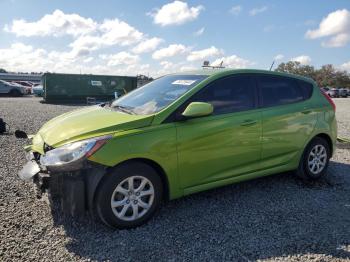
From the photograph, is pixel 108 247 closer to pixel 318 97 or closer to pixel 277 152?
pixel 277 152

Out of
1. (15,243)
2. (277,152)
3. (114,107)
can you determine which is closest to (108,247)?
(15,243)

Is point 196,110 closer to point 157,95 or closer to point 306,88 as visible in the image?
point 157,95

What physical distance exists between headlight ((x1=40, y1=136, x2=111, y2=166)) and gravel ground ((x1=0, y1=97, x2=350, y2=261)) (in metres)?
0.78

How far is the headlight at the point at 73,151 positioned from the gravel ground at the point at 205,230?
780 millimetres

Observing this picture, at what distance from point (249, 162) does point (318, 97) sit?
71.4 inches

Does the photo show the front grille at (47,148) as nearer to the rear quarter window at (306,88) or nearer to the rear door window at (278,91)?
the rear door window at (278,91)

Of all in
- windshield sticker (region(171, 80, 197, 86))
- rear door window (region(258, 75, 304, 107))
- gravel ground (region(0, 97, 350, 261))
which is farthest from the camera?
rear door window (region(258, 75, 304, 107))

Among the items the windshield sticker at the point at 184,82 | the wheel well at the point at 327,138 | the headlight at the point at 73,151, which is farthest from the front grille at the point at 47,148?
the wheel well at the point at 327,138

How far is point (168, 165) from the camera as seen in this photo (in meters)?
3.77

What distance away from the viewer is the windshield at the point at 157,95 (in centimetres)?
409

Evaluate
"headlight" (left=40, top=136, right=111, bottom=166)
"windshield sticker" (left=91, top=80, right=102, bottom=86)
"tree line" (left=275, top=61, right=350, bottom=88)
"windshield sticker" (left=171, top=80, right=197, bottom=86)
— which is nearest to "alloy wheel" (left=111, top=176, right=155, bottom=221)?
"headlight" (left=40, top=136, right=111, bottom=166)

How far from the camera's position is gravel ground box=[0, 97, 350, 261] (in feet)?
10.6

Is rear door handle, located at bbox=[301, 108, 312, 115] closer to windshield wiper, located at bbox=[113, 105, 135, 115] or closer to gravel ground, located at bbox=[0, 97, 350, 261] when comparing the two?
gravel ground, located at bbox=[0, 97, 350, 261]

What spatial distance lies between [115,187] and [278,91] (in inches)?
109
